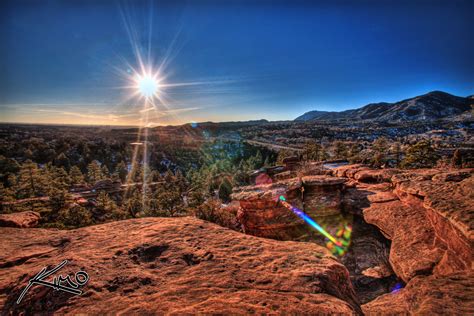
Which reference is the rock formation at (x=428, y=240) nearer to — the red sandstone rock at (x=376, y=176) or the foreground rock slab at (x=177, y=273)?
the foreground rock slab at (x=177, y=273)

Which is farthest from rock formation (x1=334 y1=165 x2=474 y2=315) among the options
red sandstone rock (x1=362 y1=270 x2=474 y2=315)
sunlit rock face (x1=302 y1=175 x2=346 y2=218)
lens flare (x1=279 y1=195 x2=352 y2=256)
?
lens flare (x1=279 y1=195 x2=352 y2=256)

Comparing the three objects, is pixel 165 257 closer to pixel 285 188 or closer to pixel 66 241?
pixel 66 241

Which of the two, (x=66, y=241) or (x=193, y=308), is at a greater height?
(x=193, y=308)

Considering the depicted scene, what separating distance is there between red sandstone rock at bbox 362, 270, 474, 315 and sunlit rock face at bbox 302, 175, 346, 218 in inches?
276

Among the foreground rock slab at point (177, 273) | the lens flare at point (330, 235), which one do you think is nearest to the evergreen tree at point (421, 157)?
the lens flare at point (330, 235)

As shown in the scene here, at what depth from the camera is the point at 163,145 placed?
4601 inches

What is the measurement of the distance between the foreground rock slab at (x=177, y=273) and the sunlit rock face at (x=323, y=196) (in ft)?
21.2

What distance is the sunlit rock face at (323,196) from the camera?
11.2m

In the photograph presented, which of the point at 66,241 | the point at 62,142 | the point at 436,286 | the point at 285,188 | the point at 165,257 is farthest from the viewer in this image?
the point at 62,142

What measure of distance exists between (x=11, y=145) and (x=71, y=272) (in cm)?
11169

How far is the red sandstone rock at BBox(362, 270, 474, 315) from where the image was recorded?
2.96 metres

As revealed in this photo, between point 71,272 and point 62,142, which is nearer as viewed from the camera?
point 71,272

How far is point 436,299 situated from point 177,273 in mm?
4596

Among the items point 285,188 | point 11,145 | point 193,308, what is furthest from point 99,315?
point 11,145
